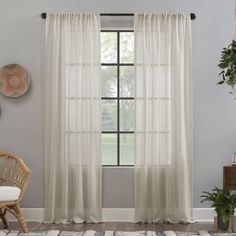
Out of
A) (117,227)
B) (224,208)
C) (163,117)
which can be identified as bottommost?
(117,227)

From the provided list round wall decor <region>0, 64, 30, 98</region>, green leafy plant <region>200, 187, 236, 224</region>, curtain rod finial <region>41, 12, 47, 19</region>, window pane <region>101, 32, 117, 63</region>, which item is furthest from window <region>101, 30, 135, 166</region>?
green leafy plant <region>200, 187, 236, 224</region>

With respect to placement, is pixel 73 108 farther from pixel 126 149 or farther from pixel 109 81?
pixel 126 149

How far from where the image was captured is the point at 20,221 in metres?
5.71

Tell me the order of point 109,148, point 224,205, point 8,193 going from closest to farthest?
point 8,193 < point 224,205 < point 109,148

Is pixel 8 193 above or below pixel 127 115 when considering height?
below

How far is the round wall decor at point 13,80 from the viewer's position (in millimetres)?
6301

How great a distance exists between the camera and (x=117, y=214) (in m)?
6.40

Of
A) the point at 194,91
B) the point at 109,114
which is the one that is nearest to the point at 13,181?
the point at 109,114

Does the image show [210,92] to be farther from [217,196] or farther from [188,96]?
[217,196]

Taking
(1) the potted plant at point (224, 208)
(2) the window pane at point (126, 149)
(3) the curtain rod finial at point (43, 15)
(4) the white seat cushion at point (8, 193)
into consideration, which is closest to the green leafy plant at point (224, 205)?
(1) the potted plant at point (224, 208)

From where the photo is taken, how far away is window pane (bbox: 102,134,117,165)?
6500 mm

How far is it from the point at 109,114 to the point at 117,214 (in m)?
1.16

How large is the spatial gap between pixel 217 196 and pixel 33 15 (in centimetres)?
287

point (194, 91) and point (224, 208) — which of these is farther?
point (194, 91)
